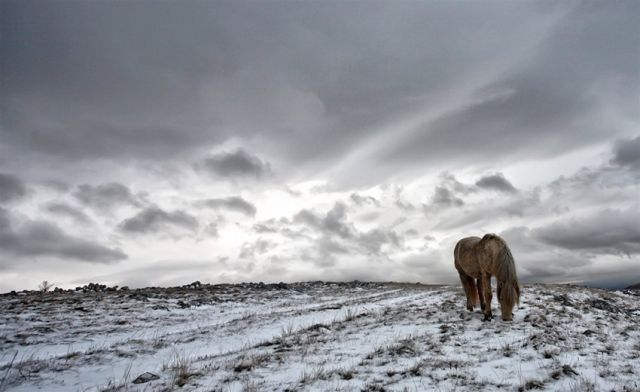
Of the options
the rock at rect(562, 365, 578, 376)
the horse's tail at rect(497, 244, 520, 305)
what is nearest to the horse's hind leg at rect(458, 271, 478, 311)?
the horse's tail at rect(497, 244, 520, 305)

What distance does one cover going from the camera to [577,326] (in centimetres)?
912

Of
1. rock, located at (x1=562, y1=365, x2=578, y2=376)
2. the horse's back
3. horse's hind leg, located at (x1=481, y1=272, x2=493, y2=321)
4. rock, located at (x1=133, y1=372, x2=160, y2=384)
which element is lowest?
rock, located at (x1=133, y1=372, x2=160, y2=384)

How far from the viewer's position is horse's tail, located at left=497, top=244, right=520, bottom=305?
9977mm

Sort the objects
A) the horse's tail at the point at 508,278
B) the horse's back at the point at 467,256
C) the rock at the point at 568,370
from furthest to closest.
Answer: the horse's back at the point at 467,256 < the horse's tail at the point at 508,278 < the rock at the point at 568,370

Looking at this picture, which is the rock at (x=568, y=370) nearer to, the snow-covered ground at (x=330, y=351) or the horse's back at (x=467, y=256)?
the snow-covered ground at (x=330, y=351)

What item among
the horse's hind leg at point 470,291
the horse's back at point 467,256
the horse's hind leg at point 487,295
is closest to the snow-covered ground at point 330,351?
the horse's hind leg at point 487,295

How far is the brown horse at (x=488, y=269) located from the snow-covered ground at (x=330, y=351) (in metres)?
0.56

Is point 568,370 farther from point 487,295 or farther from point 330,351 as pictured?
point 487,295

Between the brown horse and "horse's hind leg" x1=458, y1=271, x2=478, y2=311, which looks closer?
the brown horse

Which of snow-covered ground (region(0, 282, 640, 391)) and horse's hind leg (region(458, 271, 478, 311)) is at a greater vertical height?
horse's hind leg (region(458, 271, 478, 311))

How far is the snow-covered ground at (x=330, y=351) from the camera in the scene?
5395mm

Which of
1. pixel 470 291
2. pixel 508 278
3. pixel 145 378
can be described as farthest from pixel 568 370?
pixel 470 291

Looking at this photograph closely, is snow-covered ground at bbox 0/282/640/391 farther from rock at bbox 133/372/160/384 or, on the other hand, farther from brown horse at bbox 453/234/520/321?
brown horse at bbox 453/234/520/321

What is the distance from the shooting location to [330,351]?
288 inches
